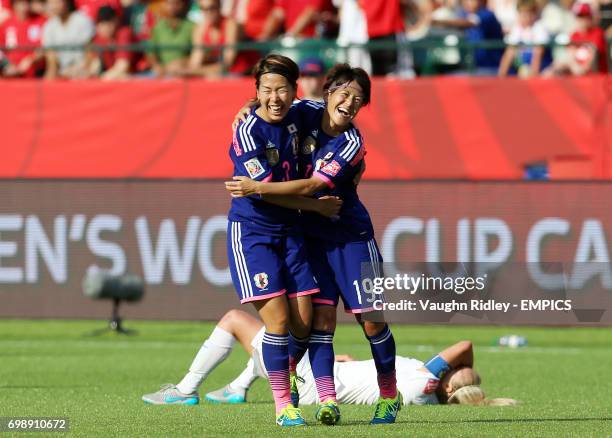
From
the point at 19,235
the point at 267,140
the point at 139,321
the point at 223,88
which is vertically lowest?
the point at 139,321

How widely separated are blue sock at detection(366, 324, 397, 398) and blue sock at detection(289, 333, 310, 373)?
0.45 metres

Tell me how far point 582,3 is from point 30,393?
32.2 feet

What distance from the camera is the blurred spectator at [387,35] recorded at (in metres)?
17.2

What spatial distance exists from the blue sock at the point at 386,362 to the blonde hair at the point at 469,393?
145cm

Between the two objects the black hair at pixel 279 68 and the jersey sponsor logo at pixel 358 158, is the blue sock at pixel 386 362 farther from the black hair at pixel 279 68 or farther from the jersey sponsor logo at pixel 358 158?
the black hair at pixel 279 68

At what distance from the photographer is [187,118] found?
56.7ft

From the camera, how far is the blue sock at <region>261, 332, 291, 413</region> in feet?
27.3

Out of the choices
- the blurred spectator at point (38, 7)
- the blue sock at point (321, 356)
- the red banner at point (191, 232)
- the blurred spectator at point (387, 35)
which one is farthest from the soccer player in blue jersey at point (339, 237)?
the blurred spectator at point (38, 7)

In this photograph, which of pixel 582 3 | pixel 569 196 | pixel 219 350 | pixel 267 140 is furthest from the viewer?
pixel 582 3

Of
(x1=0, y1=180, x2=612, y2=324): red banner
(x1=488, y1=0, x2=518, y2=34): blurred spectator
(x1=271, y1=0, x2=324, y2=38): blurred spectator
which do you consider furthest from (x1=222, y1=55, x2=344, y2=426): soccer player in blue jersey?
(x1=488, y1=0, x2=518, y2=34): blurred spectator

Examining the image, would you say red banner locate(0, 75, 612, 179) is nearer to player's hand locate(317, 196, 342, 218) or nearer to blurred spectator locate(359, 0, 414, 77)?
blurred spectator locate(359, 0, 414, 77)

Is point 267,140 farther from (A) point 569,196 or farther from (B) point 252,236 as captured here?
(A) point 569,196

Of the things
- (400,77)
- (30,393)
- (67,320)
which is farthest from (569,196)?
(30,393)

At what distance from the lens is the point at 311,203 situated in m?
8.23
